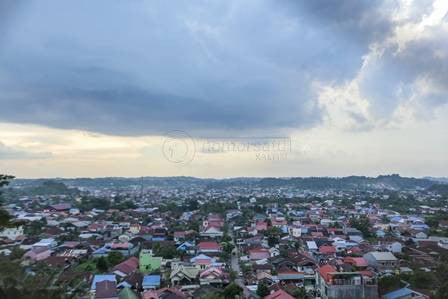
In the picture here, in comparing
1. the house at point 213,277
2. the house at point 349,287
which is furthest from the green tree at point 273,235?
the house at point 349,287

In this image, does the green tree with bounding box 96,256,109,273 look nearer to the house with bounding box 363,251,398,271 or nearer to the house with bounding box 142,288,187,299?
the house with bounding box 142,288,187,299

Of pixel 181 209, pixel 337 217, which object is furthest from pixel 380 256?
pixel 181 209

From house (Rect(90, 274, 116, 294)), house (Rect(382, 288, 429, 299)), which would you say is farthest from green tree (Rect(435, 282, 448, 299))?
house (Rect(90, 274, 116, 294))

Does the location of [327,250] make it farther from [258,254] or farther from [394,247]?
[258,254]

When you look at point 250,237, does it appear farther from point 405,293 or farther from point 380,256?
point 405,293

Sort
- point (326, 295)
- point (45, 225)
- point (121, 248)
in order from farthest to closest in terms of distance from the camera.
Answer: point (45, 225), point (121, 248), point (326, 295)

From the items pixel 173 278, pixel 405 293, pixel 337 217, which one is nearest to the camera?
pixel 405 293

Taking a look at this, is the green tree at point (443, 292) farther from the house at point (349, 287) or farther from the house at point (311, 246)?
the house at point (311, 246)
